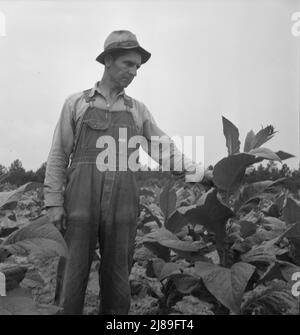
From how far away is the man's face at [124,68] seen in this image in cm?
254

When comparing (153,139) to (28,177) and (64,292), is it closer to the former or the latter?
(64,292)

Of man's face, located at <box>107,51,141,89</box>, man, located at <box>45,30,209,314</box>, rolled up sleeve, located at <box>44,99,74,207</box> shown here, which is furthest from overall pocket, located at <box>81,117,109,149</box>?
man's face, located at <box>107,51,141,89</box>

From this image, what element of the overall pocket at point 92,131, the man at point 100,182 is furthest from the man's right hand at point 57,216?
the overall pocket at point 92,131

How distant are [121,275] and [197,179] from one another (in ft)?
2.31

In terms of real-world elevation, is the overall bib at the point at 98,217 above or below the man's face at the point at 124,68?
below

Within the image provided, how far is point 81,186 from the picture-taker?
2465mm

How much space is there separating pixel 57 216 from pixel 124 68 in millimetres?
918

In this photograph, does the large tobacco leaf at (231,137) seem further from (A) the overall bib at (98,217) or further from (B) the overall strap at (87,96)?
(B) the overall strap at (87,96)

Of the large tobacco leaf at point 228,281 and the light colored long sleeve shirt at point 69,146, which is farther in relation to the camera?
the light colored long sleeve shirt at point 69,146

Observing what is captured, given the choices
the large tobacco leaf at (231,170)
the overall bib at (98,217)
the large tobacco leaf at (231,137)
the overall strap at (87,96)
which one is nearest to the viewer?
the large tobacco leaf at (231,170)

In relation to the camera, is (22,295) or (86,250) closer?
(22,295)

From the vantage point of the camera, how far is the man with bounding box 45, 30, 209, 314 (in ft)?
8.13

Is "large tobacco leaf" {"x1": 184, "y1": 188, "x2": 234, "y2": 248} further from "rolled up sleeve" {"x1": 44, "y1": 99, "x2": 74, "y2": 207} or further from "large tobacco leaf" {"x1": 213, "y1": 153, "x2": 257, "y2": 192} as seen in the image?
"rolled up sleeve" {"x1": 44, "y1": 99, "x2": 74, "y2": 207}
